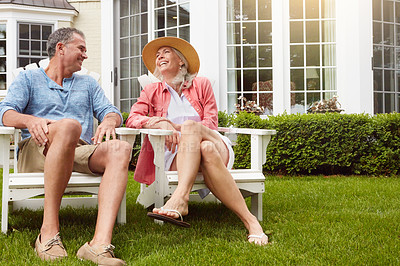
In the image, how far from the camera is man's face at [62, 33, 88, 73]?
2730 millimetres

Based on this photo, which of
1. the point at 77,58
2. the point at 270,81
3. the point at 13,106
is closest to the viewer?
the point at 13,106

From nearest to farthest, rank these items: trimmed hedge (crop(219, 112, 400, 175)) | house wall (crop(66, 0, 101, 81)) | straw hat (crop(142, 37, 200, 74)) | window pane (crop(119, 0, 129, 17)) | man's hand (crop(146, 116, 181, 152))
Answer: man's hand (crop(146, 116, 181, 152)) → straw hat (crop(142, 37, 200, 74)) → trimmed hedge (crop(219, 112, 400, 175)) → window pane (crop(119, 0, 129, 17)) → house wall (crop(66, 0, 101, 81))

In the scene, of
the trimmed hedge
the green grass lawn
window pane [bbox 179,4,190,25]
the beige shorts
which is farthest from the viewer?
window pane [bbox 179,4,190,25]

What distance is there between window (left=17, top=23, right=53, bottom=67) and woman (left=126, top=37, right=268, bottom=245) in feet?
18.1

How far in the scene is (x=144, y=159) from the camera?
3127mm

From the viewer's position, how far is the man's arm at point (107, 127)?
2.57 metres

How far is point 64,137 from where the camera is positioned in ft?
7.36

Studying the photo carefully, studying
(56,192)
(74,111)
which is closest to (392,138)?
(74,111)

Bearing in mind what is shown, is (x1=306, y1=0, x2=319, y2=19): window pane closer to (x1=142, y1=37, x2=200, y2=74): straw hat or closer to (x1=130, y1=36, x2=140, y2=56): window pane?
(x1=130, y1=36, x2=140, y2=56): window pane

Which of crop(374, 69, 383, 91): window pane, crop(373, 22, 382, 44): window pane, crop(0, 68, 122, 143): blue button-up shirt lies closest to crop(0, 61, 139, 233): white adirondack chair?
crop(0, 68, 122, 143): blue button-up shirt

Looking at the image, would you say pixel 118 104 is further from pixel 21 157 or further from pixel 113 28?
pixel 21 157

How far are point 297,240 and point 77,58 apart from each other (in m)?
1.70

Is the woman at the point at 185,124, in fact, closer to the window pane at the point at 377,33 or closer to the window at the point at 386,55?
the window at the point at 386,55

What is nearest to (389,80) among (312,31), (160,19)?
(312,31)
